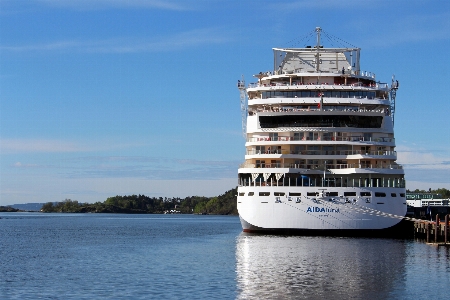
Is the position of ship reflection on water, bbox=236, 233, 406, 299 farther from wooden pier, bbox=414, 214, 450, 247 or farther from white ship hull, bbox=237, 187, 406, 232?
wooden pier, bbox=414, 214, 450, 247

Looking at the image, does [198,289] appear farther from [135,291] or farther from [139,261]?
[139,261]

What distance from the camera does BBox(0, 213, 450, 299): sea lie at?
38.0 metres

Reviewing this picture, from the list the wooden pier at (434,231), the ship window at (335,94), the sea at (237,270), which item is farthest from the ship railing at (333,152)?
the sea at (237,270)

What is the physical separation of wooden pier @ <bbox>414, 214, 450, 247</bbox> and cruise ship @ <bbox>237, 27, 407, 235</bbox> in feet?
9.36

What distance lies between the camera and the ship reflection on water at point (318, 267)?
3822 cm

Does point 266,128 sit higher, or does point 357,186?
point 266,128

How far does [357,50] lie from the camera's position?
82625 mm

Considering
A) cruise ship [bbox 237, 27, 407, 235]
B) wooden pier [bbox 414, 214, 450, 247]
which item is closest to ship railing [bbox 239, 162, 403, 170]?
cruise ship [bbox 237, 27, 407, 235]

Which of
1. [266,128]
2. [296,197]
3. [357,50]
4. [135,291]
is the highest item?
[357,50]

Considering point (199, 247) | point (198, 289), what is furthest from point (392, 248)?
point (198, 289)

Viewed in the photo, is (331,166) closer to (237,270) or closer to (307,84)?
(307,84)

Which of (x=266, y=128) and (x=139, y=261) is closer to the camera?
(x=139, y=261)

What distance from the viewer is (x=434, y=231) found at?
233ft

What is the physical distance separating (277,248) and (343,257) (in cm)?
717
